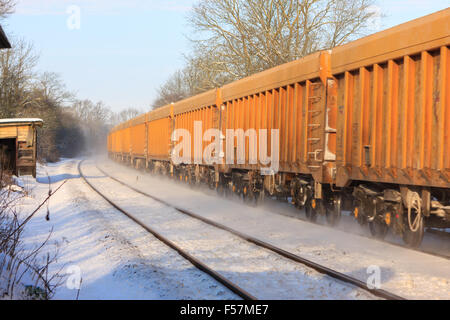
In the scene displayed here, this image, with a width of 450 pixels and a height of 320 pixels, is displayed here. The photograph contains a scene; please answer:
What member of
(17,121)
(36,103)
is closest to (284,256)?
(17,121)

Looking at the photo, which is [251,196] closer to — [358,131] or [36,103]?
[358,131]

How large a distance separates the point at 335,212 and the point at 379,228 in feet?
4.76

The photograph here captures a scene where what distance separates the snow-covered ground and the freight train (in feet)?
2.46

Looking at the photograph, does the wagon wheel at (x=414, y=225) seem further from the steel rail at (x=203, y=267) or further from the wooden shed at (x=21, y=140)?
the wooden shed at (x=21, y=140)

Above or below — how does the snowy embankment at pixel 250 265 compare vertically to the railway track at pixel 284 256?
below

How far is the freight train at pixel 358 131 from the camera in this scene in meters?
6.72

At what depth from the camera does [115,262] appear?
6.96 m

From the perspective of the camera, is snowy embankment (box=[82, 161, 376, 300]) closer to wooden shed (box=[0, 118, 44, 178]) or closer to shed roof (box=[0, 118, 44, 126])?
shed roof (box=[0, 118, 44, 126])

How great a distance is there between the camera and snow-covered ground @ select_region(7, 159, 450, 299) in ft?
17.9

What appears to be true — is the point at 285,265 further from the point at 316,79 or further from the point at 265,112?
the point at 265,112

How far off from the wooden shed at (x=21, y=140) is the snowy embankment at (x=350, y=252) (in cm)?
1010

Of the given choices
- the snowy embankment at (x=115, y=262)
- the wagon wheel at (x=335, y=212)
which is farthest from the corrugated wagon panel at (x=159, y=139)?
the wagon wheel at (x=335, y=212)

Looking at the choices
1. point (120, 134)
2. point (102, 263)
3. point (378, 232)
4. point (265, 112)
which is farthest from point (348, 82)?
point (120, 134)

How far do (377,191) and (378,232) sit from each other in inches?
31.1
